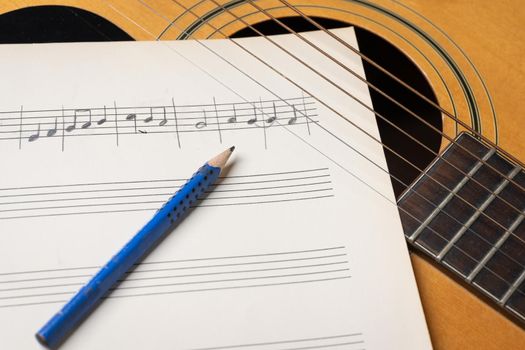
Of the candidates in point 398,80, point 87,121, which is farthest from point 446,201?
point 87,121

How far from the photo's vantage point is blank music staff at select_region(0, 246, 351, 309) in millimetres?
508

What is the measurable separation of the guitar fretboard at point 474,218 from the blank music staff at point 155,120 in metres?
0.14

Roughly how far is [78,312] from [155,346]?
0.07 meters

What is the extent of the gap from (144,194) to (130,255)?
6 centimetres

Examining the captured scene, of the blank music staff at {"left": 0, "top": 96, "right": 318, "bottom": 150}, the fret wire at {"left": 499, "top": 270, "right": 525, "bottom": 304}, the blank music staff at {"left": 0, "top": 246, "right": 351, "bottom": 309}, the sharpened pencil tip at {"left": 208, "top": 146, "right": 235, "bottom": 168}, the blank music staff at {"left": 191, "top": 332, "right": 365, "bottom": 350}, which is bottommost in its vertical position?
the blank music staff at {"left": 191, "top": 332, "right": 365, "bottom": 350}

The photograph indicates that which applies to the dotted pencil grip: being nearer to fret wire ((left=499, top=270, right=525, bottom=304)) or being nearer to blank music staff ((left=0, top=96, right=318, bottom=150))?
blank music staff ((left=0, top=96, right=318, bottom=150))

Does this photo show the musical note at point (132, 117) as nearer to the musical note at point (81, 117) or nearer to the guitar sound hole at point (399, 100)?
the musical note at point (81, 117)

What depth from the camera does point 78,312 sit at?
49 cm

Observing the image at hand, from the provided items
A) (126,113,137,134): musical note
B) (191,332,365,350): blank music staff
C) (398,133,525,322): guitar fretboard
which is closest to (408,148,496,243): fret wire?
(398,133,525,322): guitar fretboard

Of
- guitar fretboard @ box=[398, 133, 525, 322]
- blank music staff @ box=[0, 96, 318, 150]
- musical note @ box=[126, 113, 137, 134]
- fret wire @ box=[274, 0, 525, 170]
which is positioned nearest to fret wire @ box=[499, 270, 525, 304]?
guitar fretboard @ box=[398, 133, 525, 322]

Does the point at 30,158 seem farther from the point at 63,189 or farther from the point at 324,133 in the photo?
the point at 324,133

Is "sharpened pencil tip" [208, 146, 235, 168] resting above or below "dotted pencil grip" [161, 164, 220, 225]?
above

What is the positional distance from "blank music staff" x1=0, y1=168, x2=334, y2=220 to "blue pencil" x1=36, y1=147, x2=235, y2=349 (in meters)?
0.02

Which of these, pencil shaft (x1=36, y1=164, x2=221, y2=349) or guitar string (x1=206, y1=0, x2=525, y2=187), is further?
guitar string (x1=206, y1=0, x2=525, y2=187)
